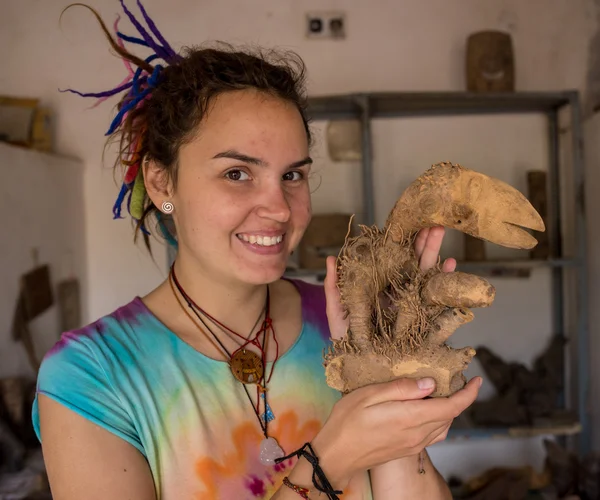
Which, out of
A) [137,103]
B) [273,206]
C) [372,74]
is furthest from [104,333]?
[372,74]

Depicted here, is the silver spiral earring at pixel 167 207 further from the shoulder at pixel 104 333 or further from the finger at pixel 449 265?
the finger at pixel 449 265

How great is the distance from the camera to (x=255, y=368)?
1.02 m

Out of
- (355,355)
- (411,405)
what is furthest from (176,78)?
(411,405)

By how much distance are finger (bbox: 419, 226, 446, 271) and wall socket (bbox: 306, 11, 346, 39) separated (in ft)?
6.03

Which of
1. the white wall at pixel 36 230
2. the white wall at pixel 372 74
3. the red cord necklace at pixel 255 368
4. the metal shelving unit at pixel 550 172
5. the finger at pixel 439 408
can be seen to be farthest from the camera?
the white wall at pixel 372 74

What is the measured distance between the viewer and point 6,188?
2.01 m

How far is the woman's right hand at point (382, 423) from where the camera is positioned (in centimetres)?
76

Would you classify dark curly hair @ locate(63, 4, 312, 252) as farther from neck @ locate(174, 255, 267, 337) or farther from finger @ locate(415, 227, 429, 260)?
finger @ locate(415, 227, 429, 260)

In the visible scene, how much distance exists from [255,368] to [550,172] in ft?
6.88

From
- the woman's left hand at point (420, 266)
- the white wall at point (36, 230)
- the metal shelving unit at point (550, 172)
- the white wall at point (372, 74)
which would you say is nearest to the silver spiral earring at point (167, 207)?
the woman's left hand at point (420, 266)

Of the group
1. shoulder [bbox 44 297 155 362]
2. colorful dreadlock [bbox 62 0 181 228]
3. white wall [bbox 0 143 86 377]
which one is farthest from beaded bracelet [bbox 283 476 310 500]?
white wall [bbox 0 143 86 377]

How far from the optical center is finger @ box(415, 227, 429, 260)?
0.94 meters

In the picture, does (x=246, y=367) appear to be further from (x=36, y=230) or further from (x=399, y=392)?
(x=36, y=230)

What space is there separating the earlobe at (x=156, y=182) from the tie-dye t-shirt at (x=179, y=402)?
224 mm
